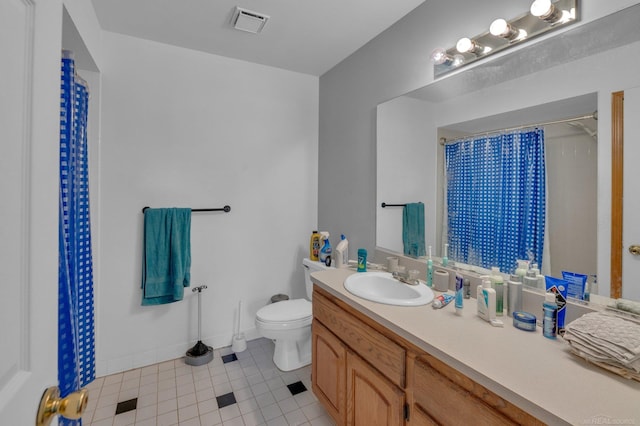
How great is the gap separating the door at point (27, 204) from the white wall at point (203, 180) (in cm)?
165

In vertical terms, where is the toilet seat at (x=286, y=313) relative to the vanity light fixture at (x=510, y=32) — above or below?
below

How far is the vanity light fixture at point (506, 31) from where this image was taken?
4.10ft

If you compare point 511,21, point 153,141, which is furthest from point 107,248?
point 511,21

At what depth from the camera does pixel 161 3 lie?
5.66 feet

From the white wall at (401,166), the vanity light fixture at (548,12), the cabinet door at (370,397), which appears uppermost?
the vanity light fixture at (548,12)

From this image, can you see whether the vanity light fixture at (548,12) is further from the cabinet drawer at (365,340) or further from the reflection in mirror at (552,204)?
the cabinet drawer at (365,340)

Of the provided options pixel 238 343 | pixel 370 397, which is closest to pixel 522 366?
pixel 370 397

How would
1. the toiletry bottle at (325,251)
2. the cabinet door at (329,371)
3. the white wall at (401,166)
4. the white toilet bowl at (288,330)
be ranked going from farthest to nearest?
the toiletry bottle at (325,251) → the white toilet bowl at (288,330) → the white wall at (401,166) → the cabinet door at (329,371)

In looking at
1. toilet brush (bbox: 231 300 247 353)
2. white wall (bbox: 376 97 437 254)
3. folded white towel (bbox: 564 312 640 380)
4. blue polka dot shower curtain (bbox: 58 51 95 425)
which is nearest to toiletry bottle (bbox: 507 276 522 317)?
folded white towel (bbox: 564 312 640 380)

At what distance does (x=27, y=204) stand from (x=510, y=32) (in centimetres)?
169

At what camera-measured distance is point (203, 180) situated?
91.5 inches

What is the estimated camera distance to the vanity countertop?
68 centimetres

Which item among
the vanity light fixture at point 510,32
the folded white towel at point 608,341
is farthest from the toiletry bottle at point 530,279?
the vanity light fixture at point 510,32

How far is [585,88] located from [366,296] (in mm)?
1159
